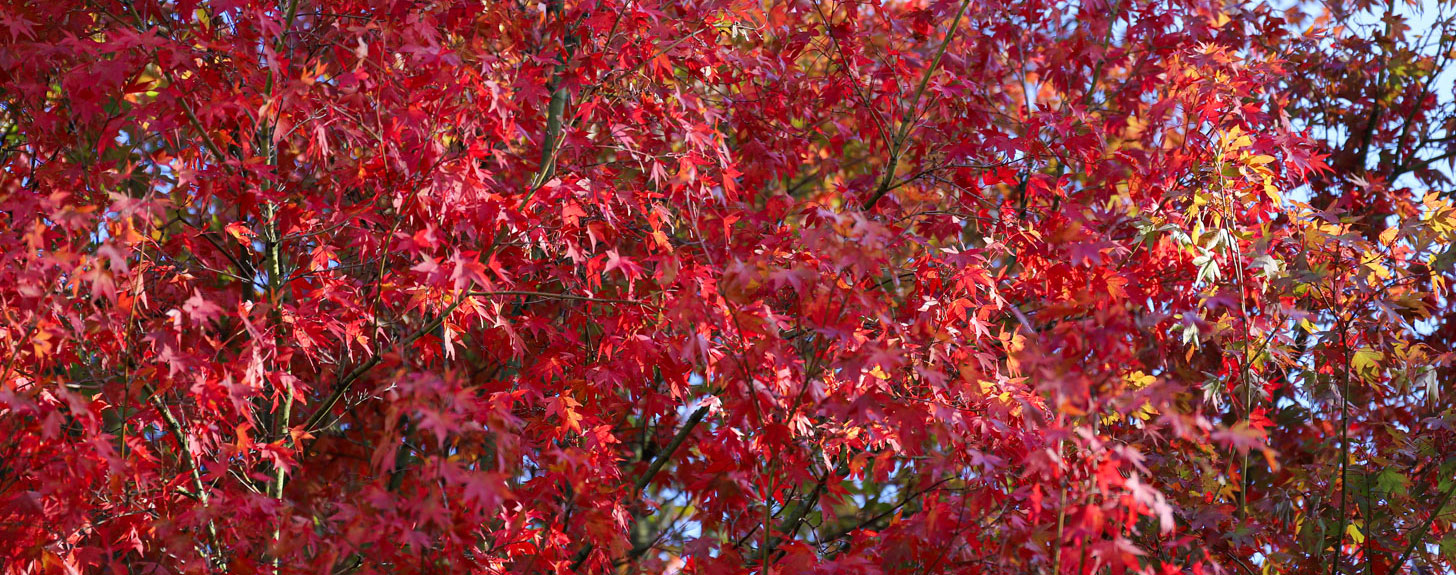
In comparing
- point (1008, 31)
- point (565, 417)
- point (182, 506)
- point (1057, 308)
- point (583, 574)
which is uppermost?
point (1008, 31)

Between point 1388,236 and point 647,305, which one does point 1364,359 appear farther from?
point 647,305

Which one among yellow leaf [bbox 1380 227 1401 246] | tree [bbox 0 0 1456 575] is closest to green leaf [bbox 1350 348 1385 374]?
tree [bbox 0 0 1456 575]

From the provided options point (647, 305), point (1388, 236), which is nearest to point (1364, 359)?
point (1388, 236)

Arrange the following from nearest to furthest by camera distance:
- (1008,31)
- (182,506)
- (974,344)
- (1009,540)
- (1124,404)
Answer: (1124,404) < (1009,540) < (182,506) < (974,344) < (1008,31)

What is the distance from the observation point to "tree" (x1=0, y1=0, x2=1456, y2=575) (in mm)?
3166

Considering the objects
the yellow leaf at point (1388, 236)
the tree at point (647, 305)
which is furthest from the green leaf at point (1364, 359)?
the yellow leaf at point (1388, 236)

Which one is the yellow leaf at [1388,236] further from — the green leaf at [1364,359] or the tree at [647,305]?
the green leaf at [1364,359]

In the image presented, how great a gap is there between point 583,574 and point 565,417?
76 centimetres

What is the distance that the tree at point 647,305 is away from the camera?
317cm

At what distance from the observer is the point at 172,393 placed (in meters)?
3.95

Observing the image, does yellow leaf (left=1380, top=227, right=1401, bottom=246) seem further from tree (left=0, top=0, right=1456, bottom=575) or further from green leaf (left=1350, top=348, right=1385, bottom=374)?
green leaf (left=1350, top=348, right=1385, bottom=374)

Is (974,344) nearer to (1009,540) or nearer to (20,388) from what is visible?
(1009,540)

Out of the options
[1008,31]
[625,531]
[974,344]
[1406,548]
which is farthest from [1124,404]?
[1008,31]

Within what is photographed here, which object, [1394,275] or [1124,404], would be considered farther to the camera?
[1394,275]
